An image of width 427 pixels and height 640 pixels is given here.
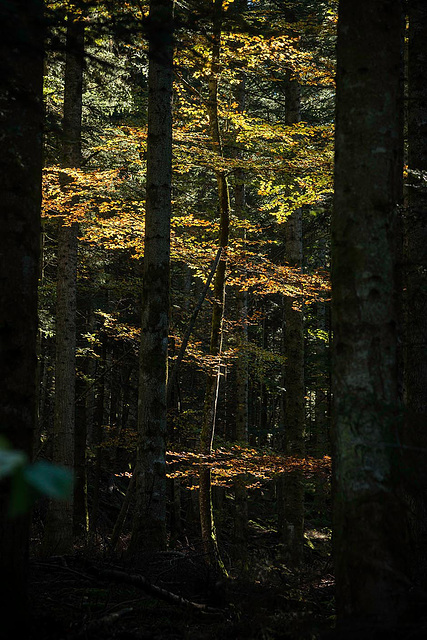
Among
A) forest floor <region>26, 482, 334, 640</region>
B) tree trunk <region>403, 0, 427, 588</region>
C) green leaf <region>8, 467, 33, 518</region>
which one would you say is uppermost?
tree trunk <region>403, 0, 427, 588</region>

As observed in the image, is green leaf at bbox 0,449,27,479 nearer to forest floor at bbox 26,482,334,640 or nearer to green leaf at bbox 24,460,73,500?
green leaf at bbox 24,460,73,500

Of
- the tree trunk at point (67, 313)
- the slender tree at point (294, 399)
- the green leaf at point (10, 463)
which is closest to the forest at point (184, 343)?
the green leaf at point (10, 463)

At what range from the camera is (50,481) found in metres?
0.82

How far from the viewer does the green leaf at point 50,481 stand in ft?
2.64

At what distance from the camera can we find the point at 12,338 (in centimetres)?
307

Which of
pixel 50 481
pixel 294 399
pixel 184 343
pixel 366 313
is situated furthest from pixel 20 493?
pixel 294 399

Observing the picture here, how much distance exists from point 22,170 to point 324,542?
1626 cm

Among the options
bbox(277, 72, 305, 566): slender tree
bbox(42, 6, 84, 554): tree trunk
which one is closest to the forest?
bbox(42, 6, 84, 554): tree trunk

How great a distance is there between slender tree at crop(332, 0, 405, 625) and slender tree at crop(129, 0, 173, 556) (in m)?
4.43

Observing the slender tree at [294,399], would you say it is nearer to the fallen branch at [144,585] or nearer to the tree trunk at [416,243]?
the tree trunk at [416,243]

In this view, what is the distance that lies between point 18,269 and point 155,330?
4.15 metres

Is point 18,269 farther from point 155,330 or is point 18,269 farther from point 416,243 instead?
point 416,243

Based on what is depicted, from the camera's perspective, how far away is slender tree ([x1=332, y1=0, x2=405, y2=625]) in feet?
8.78

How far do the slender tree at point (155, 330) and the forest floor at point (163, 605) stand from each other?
1420 mm
